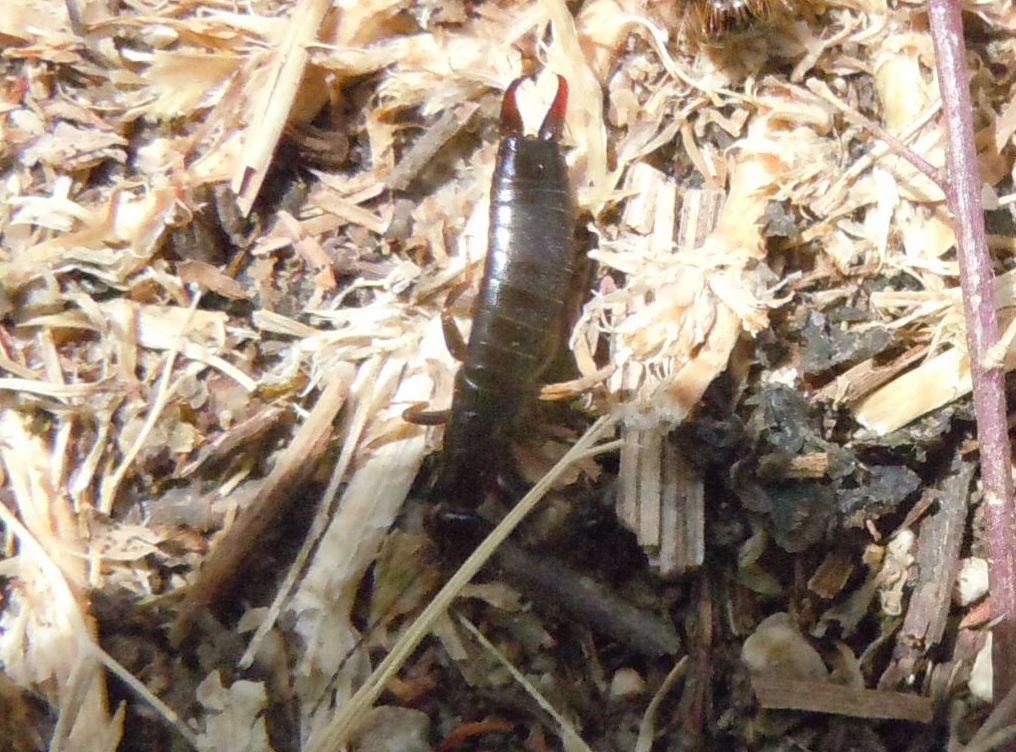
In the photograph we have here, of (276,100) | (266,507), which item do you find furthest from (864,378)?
(276,100)

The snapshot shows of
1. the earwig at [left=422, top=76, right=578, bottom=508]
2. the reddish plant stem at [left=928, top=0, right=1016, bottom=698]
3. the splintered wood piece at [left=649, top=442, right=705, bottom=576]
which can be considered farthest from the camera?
the earwig at [left=422, top=76, right=578, bottom=508]

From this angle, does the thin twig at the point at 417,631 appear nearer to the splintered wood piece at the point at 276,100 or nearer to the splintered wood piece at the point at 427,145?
the splintered wood piece at the point at 427,145

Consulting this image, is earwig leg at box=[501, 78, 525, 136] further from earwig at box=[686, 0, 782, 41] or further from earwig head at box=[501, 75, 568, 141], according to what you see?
earwig at box=[686, 0, 782, 41]

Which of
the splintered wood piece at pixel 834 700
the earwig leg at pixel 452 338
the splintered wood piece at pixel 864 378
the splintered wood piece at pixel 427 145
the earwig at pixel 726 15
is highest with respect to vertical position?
the earwig at pixel 726 15

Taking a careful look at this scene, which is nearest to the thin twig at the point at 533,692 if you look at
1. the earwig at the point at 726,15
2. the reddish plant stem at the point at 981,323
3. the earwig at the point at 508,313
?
the earwig at the point at 508,313

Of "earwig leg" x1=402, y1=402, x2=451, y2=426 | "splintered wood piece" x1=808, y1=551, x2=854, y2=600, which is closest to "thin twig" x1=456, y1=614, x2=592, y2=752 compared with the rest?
"earwig leg" x1=402, y1=402, x2=451, y2=426

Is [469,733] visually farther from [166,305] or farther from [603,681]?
[166,305]
